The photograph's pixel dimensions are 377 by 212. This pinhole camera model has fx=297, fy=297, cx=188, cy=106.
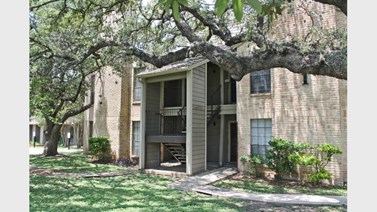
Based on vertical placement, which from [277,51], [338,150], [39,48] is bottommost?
[338,150]

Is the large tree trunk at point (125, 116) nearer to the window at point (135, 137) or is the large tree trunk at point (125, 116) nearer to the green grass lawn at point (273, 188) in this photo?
the window at point (135, 137)

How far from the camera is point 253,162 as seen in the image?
12633mm

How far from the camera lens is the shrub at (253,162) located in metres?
12.5

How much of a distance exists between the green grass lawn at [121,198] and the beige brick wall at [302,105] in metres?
4.00

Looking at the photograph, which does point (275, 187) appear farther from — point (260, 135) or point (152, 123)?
point (152, 123)

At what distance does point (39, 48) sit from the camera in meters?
14.4

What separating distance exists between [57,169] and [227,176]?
8.45 meters

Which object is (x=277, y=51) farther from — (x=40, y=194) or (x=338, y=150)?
(x=40, y=194)

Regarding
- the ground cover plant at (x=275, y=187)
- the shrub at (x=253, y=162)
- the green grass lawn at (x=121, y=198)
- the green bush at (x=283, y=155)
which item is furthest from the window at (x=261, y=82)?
the green grass lawn at (x=121, y=198)

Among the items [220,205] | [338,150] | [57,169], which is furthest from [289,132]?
[57,169]

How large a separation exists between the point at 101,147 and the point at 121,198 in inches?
382

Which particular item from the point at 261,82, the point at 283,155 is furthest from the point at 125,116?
the point at 283,155

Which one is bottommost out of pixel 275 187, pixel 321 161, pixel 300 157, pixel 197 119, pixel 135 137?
pixel 275 187

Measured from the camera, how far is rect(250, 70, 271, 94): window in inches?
521
